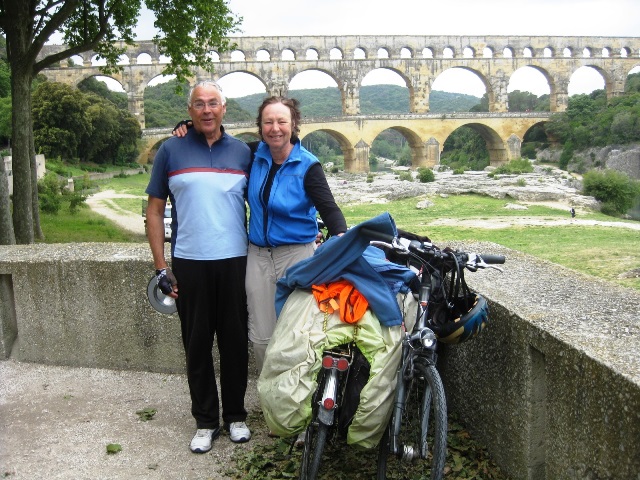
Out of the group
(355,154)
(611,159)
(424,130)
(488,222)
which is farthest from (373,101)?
(488,222)

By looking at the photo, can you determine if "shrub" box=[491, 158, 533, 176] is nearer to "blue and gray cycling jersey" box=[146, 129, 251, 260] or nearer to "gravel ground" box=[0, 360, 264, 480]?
"gravel ground" box=[0, 360, 264, 480]

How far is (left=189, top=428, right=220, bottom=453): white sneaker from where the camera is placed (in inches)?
107

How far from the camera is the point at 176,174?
2.69 metres

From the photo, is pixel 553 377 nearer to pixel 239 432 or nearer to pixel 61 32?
pixel 239 432

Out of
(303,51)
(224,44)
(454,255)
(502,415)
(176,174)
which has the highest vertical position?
(303,51)

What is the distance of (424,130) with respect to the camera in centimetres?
4469

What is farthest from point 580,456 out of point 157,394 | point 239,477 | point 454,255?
point 157,394

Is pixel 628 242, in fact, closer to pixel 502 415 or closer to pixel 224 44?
pixel 224 44

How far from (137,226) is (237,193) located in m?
14.3

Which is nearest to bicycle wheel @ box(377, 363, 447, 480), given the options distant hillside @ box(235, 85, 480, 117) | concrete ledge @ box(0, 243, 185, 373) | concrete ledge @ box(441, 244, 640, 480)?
concrete ledge @ box(441, 244, 640, 480)

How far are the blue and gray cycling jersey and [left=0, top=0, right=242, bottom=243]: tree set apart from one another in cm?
526

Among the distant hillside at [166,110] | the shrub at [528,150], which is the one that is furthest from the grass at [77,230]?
the shrub at [528,150]

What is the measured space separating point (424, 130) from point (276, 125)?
4326cm

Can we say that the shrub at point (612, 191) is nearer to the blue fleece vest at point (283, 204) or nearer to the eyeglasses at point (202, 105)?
the blue fleece vest at point (283, 204)
